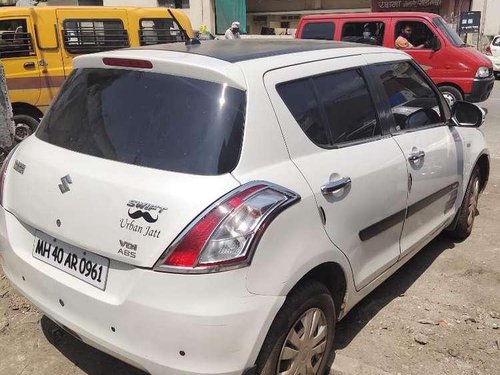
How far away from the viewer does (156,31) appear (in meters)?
9.42

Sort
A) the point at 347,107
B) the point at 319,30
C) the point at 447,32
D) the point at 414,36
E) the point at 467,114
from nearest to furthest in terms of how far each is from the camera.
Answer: the point at 347,107 < the point at 467,114 < the point at 447,32 < the point at 414,36 < the point at 319,30

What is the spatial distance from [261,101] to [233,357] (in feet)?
3.52

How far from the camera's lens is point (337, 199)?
2.53 meters

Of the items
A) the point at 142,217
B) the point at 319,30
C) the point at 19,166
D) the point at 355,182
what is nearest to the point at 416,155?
the point at 355,182

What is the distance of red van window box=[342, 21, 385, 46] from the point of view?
10.8m

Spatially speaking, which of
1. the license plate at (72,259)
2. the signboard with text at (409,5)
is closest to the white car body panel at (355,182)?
the license plate at (72,259)

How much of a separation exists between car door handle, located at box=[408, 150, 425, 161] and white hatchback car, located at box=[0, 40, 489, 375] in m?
0.13

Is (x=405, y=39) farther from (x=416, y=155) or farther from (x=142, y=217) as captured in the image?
(x=142, y=217)

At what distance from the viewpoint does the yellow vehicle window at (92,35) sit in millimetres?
8570

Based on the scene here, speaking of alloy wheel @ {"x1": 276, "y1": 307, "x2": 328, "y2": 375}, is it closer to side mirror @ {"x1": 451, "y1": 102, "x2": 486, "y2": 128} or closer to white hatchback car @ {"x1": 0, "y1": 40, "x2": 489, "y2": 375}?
white hatchback car @ {"x1": 0, "y1": 40, "x2": 489, "y2": 375}

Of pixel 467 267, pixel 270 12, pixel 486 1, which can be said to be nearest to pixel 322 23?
pixel 467 267

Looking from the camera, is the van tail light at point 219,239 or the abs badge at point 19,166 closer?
Answer: the van tail light at point 219,239

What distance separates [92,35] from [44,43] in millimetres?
800

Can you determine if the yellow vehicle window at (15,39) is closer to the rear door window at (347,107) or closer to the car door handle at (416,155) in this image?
the rear door window at (347,107)
